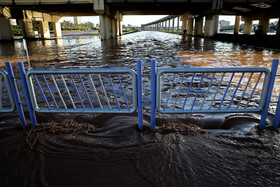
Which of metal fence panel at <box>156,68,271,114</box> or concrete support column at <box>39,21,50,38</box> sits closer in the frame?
metal fence panel at <box>156,68,271,114</box>

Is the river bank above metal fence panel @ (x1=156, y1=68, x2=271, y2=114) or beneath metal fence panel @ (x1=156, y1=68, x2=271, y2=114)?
beneath

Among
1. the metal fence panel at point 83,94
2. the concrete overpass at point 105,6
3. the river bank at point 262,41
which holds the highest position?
the concrete overpass at point 105,6

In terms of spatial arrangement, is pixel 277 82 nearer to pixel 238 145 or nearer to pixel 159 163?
pixel 238 145

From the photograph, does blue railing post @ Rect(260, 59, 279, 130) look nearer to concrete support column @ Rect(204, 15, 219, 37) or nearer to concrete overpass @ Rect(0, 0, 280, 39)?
concrete overpass @ Rect(0, 0, 280, 39)

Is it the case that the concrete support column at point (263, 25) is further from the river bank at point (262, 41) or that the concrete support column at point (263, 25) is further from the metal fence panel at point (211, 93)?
the metal fence panel at point (211, 93)

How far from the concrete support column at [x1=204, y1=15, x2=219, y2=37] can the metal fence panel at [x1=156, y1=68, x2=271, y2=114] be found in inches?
1255

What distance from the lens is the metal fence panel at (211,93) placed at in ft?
10.9

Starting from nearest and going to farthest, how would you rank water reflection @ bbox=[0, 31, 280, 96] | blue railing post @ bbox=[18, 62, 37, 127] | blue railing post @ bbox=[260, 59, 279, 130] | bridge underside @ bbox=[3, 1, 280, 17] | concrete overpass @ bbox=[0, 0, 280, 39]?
1. blue railing post @ bbox=[260, 59, 279, 130]
2. blue railing post @ bbox=[18, 62, 37, 127]
3. water reflection @ bbox=[0, 31, 280, 96]
4. concrete overpass @ bbox=[0, 0, 280, 39]
5. bridge underside @ bbox=[3, 1, 280, 17]

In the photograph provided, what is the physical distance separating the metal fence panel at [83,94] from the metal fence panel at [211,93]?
0.88m

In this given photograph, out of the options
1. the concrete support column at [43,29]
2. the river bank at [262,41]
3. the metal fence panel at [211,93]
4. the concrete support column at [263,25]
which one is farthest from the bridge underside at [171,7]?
the metal fence panel at [211,93]

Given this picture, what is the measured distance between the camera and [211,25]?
120 ft

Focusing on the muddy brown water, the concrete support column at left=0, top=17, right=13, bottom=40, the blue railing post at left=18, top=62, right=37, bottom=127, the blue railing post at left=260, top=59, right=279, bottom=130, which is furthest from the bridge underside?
the blue railing post at left=260, top=59, right=279, bottom=130

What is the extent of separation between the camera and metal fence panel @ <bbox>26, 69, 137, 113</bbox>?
3385 mm

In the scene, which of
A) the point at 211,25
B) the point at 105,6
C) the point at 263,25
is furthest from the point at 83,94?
the point at 263,25
